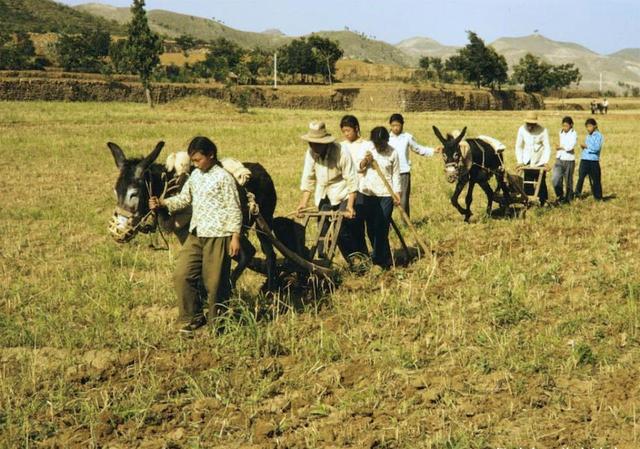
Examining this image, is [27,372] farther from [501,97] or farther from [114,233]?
[501,97]

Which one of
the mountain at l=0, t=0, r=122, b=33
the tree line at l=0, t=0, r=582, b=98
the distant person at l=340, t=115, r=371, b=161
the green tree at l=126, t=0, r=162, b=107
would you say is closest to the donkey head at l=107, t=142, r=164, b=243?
the distant person at l=340, t=115, r=371, b=161

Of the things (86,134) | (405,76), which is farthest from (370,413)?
(405,76)

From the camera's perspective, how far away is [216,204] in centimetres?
569

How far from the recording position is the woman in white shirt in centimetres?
A: 784

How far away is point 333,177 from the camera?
24.0 feet

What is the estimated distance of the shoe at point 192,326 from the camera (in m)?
5.87

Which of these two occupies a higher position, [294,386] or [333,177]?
[333,177]

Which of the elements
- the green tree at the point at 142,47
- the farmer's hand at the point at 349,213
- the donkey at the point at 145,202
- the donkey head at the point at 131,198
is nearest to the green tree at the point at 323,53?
the green tree at the point at 142,47

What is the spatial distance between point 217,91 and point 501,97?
2932cm

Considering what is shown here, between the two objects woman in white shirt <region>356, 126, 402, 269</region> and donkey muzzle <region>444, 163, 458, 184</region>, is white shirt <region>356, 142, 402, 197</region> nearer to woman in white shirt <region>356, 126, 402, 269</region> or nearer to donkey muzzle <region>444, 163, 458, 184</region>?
woman in white shirt <region>356, 126, 402, 269</region>

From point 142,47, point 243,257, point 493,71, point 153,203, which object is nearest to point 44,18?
point 142,47

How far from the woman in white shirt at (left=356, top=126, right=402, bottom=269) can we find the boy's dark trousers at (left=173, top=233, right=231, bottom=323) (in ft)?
8.08

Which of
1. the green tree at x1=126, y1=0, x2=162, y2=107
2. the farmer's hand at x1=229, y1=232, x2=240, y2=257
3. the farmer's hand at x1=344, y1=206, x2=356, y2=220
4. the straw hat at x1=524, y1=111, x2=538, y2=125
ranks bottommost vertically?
the farmer's hand at x1=229, y1=232, x2=240, y2=257

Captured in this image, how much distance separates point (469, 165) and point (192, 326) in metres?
6.05
